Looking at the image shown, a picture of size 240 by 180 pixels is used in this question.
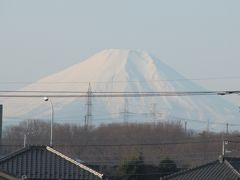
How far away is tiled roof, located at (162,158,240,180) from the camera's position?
4824 cm

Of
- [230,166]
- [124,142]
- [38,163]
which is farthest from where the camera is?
[124,142]

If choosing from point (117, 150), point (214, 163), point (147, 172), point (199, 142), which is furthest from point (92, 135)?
point (214, 163)

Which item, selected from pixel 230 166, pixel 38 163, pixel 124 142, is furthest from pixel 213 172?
pixel 124 142

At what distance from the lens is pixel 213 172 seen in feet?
160

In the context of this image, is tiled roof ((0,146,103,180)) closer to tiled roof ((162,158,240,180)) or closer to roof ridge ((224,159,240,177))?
tiled roof ((162,158,240,180))

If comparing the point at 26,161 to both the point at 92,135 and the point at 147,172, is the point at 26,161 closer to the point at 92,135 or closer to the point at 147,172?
the point at 147,172

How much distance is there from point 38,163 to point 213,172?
1003cm

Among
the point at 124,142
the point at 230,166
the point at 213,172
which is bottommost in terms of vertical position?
the point at 213,172

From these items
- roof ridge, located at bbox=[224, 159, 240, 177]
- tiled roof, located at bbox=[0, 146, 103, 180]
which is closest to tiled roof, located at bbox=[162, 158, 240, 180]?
roof ridge, located at bbox=[224, 159, 240, 177]

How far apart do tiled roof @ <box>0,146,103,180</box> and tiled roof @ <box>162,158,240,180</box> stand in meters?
7.76

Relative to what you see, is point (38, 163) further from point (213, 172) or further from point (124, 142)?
point (124, 142)

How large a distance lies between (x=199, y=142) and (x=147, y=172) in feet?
115

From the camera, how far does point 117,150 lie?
344 feet

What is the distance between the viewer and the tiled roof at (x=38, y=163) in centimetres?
4403
